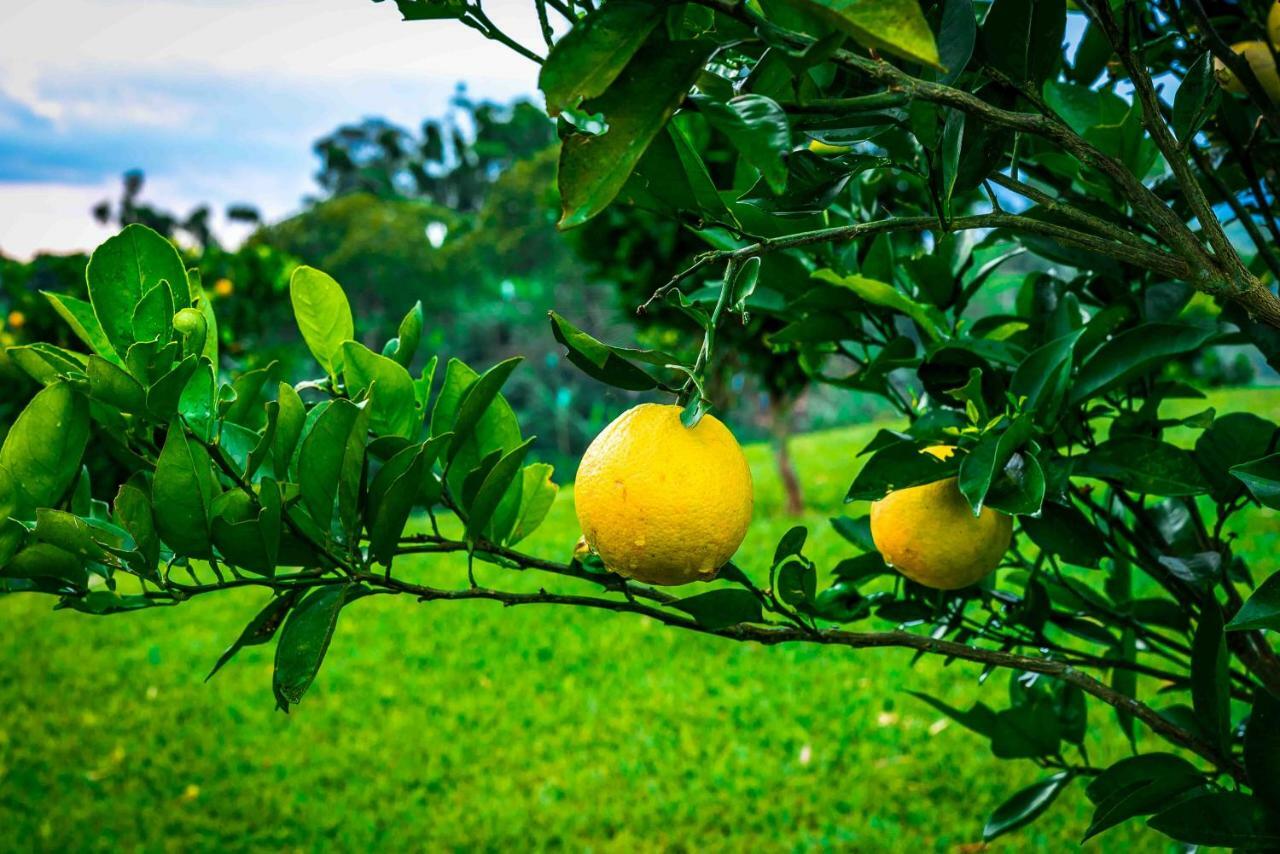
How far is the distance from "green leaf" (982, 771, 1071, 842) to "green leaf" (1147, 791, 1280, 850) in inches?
13.3

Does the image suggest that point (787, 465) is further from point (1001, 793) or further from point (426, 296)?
point (426, 296)

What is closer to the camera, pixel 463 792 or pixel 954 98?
pixel 954 98

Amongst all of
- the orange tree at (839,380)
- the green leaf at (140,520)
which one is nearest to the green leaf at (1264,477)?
the orange tree at (839,380)

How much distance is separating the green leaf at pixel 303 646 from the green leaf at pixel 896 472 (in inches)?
15.7

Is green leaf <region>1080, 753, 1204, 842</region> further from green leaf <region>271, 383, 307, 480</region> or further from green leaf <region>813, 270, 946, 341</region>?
green leaf <region>271, 383, 307, 480</region>

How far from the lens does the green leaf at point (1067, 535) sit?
3.00 feet

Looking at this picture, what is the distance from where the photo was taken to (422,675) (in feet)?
12.3

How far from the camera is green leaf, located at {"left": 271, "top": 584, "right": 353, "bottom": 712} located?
0.69m

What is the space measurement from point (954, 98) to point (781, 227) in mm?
322

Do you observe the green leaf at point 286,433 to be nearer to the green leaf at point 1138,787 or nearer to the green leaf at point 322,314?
the green leaf at point 322,314

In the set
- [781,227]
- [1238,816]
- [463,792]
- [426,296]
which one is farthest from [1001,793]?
[426,296]

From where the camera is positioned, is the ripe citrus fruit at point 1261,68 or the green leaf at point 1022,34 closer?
the green leaf at point 1022,34

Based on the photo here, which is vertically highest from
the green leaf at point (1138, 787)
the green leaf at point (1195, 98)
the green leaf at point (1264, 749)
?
the green leaf at point (1195, 98)

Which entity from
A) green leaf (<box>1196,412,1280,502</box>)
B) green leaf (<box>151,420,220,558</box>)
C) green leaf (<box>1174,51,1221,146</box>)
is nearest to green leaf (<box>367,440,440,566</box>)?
green leaf (<box>151,420,220,558</box>)
